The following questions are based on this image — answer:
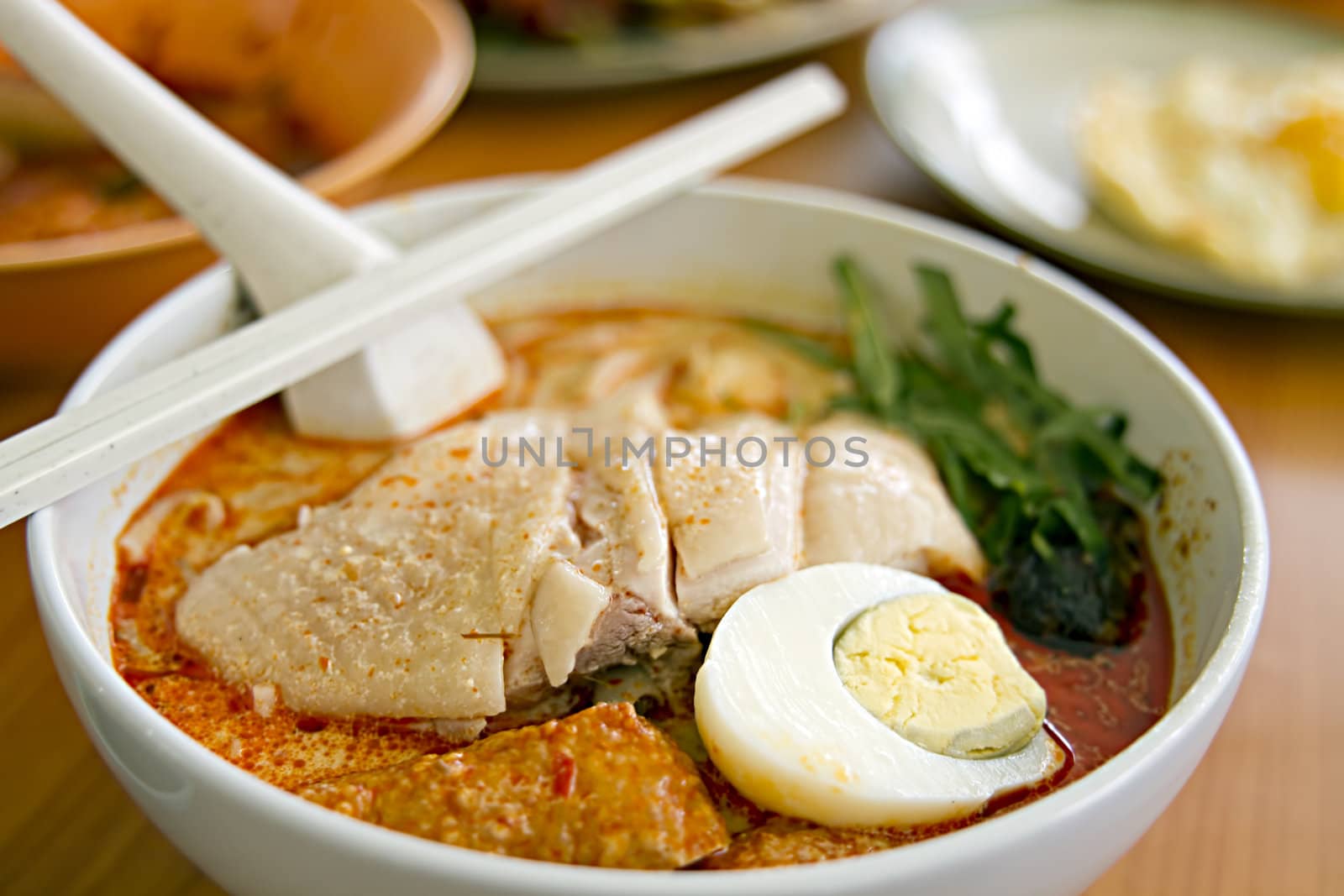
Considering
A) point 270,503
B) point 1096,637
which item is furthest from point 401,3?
point 1096,637

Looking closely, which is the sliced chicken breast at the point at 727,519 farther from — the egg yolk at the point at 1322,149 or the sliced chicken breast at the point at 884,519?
the egg yolk at the point at 1322,149

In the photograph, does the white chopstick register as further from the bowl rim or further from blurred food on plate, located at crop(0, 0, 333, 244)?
blurred food on plate, located at crop(0, 0, 333, 244)

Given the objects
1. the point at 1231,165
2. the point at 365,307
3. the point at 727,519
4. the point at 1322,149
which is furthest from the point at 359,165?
the point at 1322,149

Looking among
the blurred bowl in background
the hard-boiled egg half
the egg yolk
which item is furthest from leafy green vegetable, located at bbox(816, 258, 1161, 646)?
the egg yolk

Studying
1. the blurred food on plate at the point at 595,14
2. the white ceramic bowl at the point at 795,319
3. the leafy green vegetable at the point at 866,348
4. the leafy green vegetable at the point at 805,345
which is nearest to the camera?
the white ceramic bowl at the point at 795,319

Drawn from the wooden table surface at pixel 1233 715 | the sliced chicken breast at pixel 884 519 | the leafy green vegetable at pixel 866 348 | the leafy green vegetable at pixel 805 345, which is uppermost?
the leafy green vegetable at pixel 866 348

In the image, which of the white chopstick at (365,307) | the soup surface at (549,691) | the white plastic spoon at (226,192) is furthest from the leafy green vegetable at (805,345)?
the white plastic spoon at (226,192)

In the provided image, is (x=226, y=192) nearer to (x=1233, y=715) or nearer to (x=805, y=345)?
(x=805, y=345)
